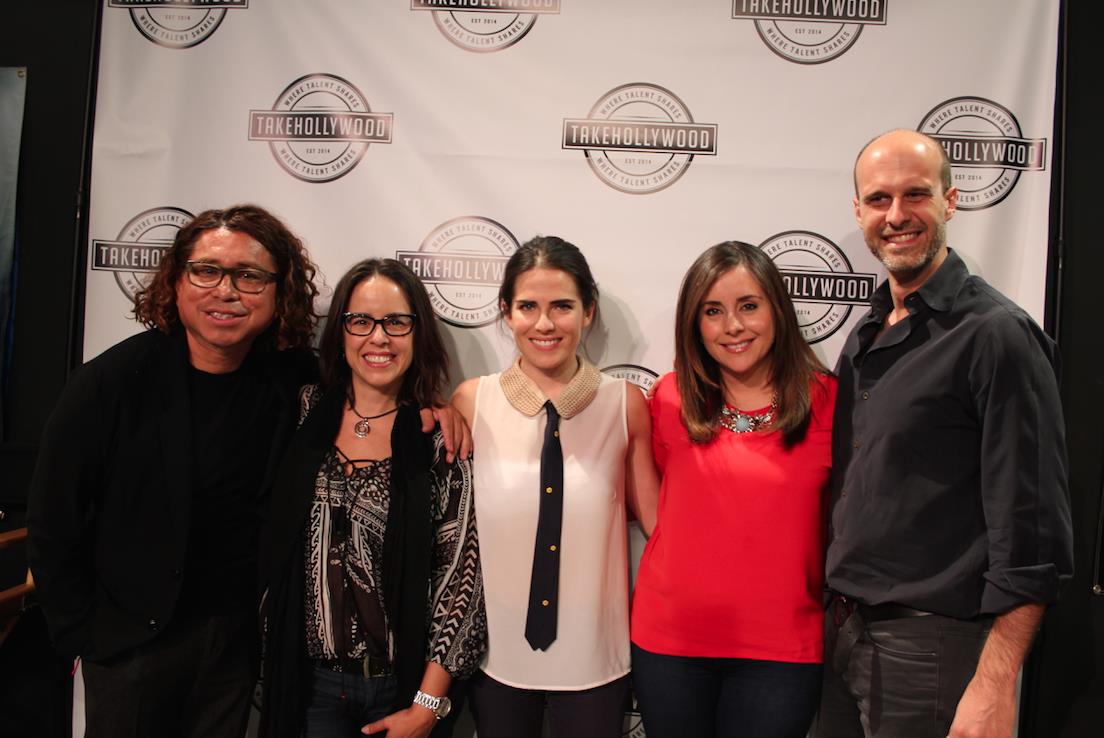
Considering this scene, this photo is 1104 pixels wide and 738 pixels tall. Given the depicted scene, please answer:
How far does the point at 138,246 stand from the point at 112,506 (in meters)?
1.14

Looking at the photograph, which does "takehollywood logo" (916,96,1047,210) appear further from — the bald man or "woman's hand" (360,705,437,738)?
"woman's hand" (360,705,437,738)

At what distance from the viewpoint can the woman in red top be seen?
1738 millimetres

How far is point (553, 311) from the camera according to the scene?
1.89 metres

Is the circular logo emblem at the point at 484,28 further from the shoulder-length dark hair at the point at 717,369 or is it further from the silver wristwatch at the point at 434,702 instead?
the silver wristwatch at the point at 434,702

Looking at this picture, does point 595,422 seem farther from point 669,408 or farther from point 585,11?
point 585,11

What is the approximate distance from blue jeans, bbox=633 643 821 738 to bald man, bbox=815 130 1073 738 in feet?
0.51

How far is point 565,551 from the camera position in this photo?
6.07 feet

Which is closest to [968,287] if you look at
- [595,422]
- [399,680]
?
[595,422]

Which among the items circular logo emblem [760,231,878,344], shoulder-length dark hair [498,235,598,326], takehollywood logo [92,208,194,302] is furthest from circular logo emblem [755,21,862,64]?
takehollywood logo [92,208,194,302]

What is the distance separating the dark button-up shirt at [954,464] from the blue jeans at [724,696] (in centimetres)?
28

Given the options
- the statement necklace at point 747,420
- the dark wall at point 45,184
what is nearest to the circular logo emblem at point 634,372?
the statement necklace at point 747,420

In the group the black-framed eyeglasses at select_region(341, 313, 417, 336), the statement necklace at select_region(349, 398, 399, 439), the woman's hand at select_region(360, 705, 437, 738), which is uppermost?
the black-framed eyeglasses at select_region(341, 313, 417, 336)

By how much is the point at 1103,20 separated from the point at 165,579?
134 inches

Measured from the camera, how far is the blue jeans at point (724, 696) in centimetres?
172
